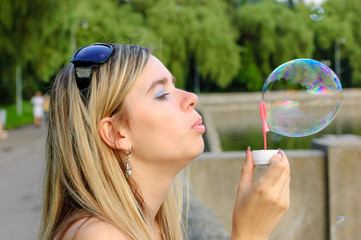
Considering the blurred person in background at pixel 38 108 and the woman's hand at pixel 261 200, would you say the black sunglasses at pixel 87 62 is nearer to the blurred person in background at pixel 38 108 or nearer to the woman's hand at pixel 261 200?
the woman's hand at pixel 261 200

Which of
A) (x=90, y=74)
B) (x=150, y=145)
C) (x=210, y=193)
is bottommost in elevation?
(x=210, y=193)

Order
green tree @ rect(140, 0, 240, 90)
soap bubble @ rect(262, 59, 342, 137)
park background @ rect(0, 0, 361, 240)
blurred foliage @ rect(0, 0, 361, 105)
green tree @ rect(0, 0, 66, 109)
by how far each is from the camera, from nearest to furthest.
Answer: soap bubble @ rect(262, 59, 342, 137) < park background @ rect(0, 0, 361, 240) < green tree @ rect(0, 0, 66, 109) < blurred foliage @ rect(0, 0, 361, 105) < green tree @ rect(140, 0, 240, 90)

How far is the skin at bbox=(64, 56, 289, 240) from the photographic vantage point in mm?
1452

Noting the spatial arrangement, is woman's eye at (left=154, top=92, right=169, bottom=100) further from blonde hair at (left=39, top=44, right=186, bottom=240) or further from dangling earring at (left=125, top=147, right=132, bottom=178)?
dangling earring at (left=125, top=147, right=132, bottom=178)

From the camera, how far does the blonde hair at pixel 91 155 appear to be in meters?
1.48

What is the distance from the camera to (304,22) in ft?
121

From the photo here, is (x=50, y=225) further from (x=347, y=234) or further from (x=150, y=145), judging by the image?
(x=347, y=234)

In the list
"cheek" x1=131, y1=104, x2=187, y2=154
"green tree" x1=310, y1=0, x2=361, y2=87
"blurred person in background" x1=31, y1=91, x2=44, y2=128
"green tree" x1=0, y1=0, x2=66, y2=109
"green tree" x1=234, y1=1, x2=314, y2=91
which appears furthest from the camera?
"green tree" x1=310, y1=0, x2=361, y2=87

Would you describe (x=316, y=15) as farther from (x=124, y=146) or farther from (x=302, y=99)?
→ (x=124, y=146)

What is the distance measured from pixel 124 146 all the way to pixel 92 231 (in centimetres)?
37

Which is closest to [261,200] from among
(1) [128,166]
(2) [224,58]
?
(1) [128,166]

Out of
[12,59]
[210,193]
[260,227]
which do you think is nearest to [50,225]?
[260,227]

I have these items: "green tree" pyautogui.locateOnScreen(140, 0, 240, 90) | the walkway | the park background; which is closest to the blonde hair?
the walkway

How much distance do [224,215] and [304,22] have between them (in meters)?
33.9
